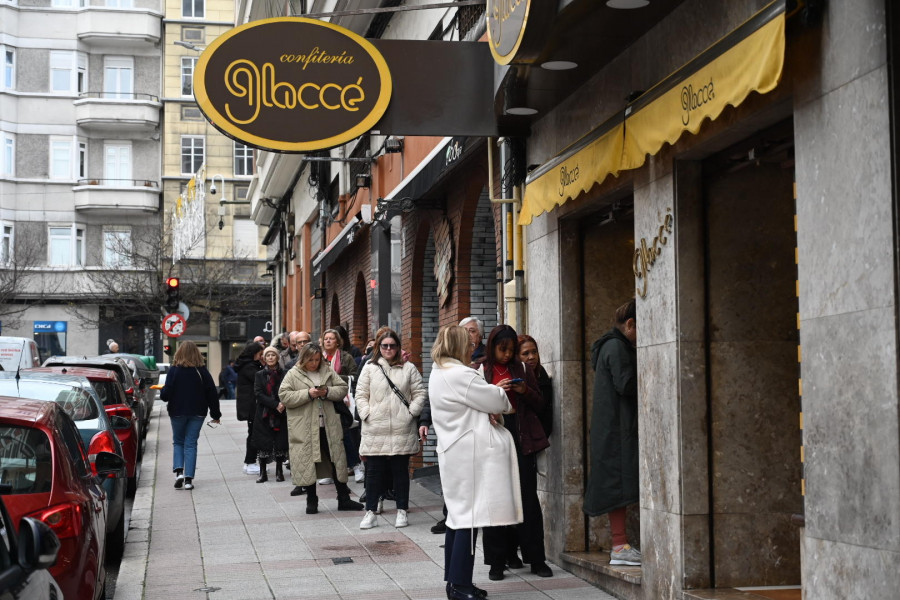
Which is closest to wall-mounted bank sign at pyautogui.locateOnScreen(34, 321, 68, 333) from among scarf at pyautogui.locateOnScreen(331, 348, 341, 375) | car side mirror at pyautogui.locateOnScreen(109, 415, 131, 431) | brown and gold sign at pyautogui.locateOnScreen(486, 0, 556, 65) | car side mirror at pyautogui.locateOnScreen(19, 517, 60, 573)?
scarf at pyautogui.locateOnScreen(331, 348, 341, 375)

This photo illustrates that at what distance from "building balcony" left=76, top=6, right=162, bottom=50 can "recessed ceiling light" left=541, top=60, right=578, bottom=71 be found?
156 ft

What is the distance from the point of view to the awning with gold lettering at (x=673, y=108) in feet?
18.8

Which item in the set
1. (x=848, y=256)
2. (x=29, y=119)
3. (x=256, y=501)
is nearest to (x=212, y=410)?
(x=256, y=501)

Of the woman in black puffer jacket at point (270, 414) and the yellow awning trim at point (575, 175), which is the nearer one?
the yellow awning trim at point (575, 175)

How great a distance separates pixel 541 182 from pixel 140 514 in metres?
6.13

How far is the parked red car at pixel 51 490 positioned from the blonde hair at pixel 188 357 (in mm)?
8199

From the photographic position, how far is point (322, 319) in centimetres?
2964

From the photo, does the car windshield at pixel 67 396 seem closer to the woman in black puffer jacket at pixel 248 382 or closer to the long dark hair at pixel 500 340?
the long dark hair at pixel 500 340

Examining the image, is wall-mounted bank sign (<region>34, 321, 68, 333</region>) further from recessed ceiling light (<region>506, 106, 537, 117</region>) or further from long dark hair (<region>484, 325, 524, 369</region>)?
long dark hair (<region>484, 325, 524, 369</region>)

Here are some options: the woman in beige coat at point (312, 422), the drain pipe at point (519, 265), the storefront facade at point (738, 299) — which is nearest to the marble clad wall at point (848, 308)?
the storefront facade at point (738, 299)

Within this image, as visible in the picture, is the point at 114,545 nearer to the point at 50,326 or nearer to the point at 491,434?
the point at 491,434

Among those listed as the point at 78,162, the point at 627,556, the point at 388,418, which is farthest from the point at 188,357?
the point at 78,162

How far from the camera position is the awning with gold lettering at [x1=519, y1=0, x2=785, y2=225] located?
18.8 feet

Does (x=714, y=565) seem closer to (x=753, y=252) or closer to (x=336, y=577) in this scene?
(x=753, y=252)
